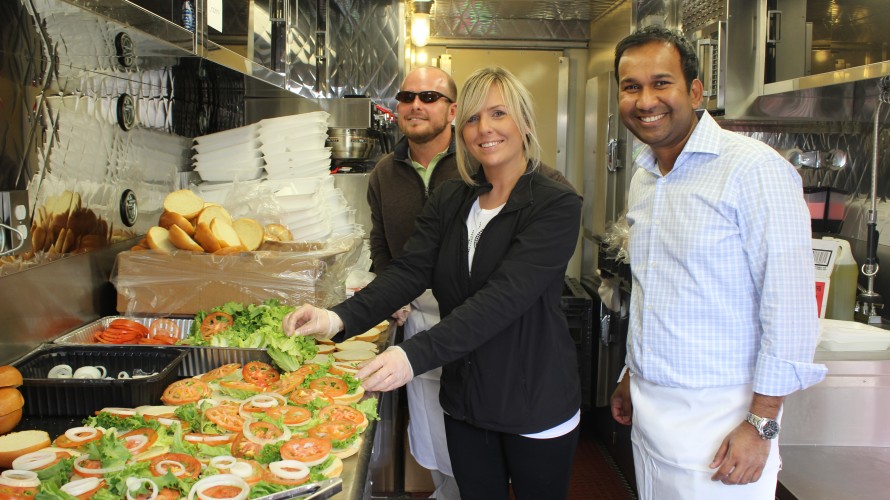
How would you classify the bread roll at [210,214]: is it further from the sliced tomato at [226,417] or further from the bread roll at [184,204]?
the sliced tomato at [226,417]

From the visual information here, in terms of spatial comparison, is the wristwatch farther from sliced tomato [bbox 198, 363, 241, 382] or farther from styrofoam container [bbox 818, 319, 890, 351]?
sliced tomato [bbox 198, 363, 241, 382]

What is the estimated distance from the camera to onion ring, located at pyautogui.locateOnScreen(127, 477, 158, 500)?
1276 millimetres

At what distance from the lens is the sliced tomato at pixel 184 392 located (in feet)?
5.91

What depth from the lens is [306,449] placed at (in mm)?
1501

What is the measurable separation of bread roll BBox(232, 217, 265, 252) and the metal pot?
1.56 metres

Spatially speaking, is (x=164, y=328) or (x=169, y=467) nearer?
(x=169, y=467)

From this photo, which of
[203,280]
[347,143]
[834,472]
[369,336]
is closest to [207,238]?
[203,280]

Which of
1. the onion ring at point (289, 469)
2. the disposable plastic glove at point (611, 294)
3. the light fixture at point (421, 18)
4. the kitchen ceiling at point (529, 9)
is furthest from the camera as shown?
the kitchen ceiling at point (529, 9)

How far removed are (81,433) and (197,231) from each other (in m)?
1.18

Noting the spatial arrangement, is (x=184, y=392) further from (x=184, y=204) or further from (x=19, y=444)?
(x=184, y=204)

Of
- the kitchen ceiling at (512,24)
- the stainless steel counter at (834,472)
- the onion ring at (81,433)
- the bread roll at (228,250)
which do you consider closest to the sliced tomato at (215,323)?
the bread roll at (228,250)

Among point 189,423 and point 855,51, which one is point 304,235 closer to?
point 189,423

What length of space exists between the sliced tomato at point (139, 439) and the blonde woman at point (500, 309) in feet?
2.07

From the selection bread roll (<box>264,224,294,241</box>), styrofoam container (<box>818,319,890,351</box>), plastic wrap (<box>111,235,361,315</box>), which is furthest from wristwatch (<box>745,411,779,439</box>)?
bread roll (<box>264,224,294,241</box>)
